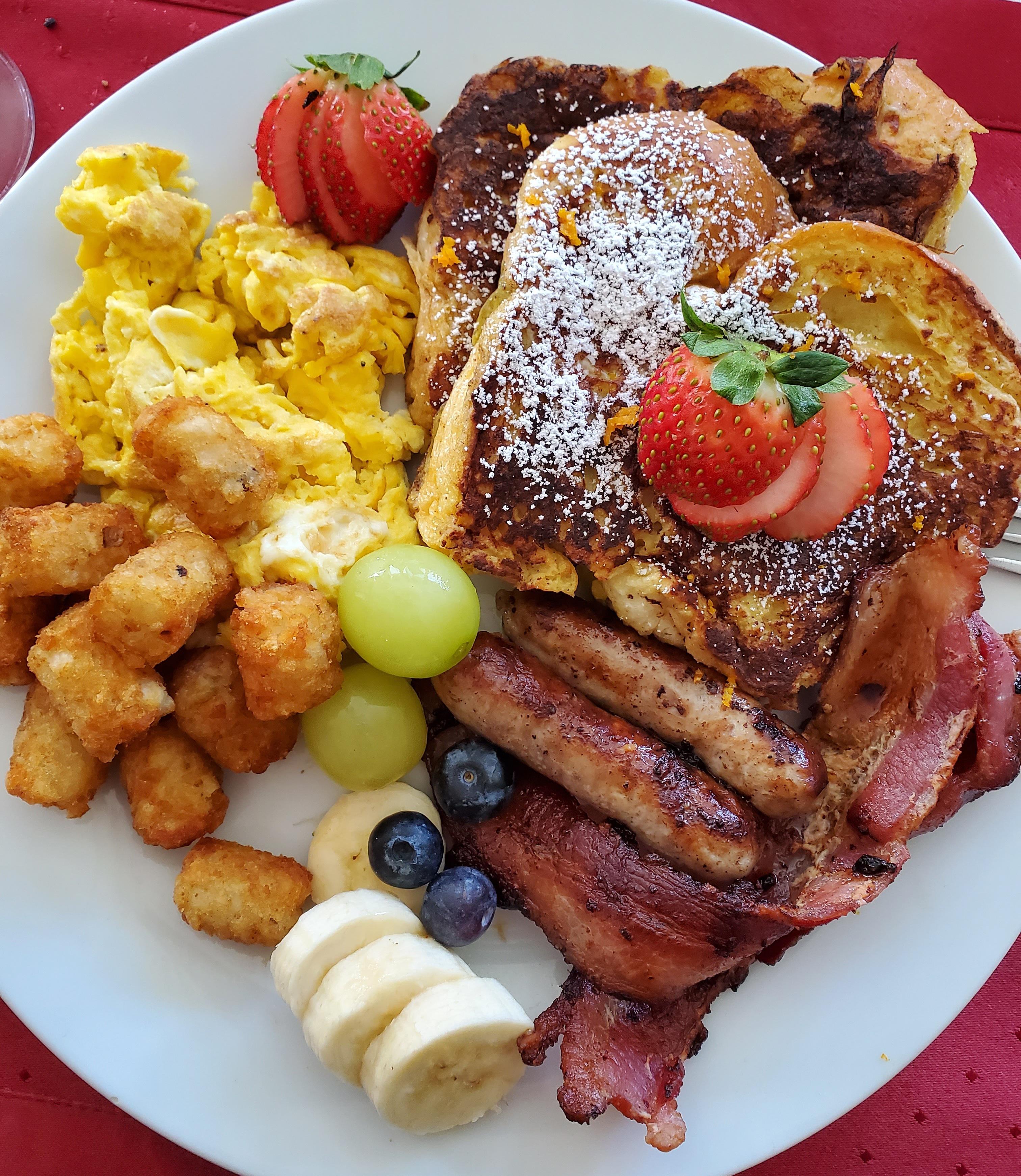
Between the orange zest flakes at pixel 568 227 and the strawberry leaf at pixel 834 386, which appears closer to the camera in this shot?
the strawberry leaf at pixel 834 386

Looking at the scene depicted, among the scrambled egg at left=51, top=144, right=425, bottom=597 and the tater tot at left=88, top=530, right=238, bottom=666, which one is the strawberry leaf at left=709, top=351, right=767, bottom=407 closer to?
the scrambled egg at left=51, top=144, right=425, bottom=597

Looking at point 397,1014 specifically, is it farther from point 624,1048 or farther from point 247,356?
point 247,356

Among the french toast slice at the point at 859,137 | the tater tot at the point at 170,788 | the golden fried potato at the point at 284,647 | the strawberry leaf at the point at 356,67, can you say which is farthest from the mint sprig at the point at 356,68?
the tater tot at the point at 170,788

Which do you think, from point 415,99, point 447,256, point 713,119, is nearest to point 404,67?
point 415,99

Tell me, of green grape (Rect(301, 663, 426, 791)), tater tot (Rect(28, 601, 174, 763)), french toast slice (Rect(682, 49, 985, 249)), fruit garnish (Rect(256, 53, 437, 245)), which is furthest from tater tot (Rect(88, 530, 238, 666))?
french toast slice (Rect(682, 49, 985, 249))

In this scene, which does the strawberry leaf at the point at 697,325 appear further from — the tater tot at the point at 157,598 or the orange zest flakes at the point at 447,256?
the tater tot at the point at 157,598

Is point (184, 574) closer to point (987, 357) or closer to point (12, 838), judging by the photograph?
point (12, 838)
